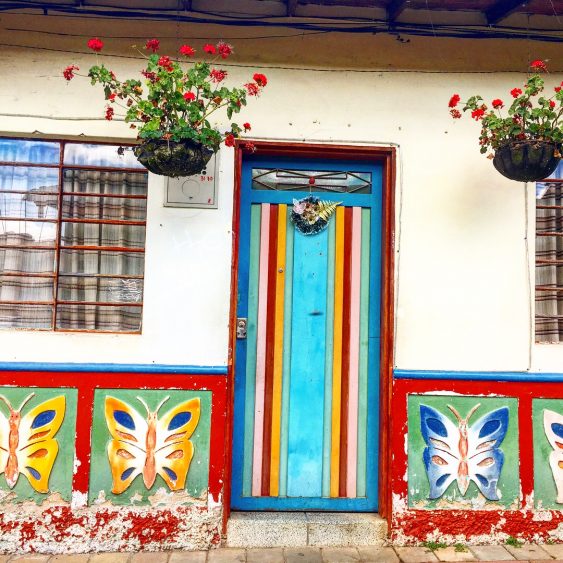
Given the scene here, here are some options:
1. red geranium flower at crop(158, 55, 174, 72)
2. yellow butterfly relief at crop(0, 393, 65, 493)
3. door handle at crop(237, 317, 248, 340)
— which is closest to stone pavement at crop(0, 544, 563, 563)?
yellow butterfly relief at crop(0, 393, 65, 493)

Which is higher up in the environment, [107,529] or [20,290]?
[20,290]

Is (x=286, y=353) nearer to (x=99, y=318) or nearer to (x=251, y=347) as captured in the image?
(x=251, y=347)

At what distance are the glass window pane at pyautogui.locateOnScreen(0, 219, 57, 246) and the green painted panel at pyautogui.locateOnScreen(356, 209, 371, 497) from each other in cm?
211

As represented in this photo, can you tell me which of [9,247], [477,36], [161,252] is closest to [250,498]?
[161,252]

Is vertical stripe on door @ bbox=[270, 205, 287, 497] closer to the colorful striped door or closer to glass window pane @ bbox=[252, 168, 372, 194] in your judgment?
the colorful striped door

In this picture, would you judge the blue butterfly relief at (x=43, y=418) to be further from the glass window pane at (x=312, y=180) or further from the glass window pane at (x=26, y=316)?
the glass window pane at (x=312, y=180)

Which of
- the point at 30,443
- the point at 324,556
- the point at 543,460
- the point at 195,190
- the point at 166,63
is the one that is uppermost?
the point at 166,63

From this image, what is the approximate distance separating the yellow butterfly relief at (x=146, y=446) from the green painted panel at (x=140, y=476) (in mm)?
25

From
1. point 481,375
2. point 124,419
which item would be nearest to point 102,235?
point 124,419

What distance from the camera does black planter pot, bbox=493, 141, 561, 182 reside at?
3561 mm

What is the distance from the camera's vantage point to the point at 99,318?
400 centimetres

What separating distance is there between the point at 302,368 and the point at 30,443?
5.97 feet

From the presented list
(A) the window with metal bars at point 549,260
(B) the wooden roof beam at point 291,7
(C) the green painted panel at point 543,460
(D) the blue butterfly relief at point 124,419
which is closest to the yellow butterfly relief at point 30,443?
(D) the blue butterfly relief at point 124,419

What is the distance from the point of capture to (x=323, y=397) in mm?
4125
